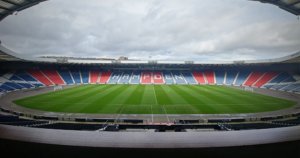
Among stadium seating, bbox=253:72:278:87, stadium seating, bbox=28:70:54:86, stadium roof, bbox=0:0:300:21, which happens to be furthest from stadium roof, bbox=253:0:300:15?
stadium seating, bbox=28:70:54:86

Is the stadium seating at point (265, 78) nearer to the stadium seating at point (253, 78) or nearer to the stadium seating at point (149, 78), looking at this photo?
the stadium seating at point (149, 78)

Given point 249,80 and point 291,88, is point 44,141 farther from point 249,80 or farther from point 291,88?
point 249,80

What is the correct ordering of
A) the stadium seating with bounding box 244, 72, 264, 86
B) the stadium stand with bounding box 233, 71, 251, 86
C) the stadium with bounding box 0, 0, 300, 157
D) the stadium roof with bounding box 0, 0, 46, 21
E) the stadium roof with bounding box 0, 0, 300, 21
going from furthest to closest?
the stadium stand with bounding box 233, 71, 251, 86 → the stadium seating with bounding box 244, 72, 264, 86 → the stadium roof with bounding box 0, 0, 46, 21 → the stadium roof with bounding box 0, 0, 300, 21 → the stadium with bounding box 0, 0, 300, 157

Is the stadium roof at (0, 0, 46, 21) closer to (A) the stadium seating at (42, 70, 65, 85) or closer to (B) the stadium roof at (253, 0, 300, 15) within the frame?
(B) the stadium roof at (253, 0, 300, 15)

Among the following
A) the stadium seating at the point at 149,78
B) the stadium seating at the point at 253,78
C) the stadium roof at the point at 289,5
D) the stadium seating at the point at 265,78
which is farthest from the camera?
the stadium seating at the point at 253,78

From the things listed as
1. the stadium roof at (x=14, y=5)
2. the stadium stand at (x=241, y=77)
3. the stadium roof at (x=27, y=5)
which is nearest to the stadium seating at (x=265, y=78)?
the stadium stand at (x=241, y=77)

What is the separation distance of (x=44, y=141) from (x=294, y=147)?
3367 mm

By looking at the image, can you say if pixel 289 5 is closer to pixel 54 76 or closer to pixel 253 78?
pixel 253 78

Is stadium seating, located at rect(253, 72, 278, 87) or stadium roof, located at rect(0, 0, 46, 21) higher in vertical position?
stadium seating, located at rect(253, 72, 278, 87)

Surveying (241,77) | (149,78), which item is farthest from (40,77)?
(241,77)

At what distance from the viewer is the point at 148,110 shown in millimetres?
19719

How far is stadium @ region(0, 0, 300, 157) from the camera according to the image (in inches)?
108

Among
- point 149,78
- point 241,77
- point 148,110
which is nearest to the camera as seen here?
point 148,110

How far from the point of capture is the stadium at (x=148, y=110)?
275 cm
